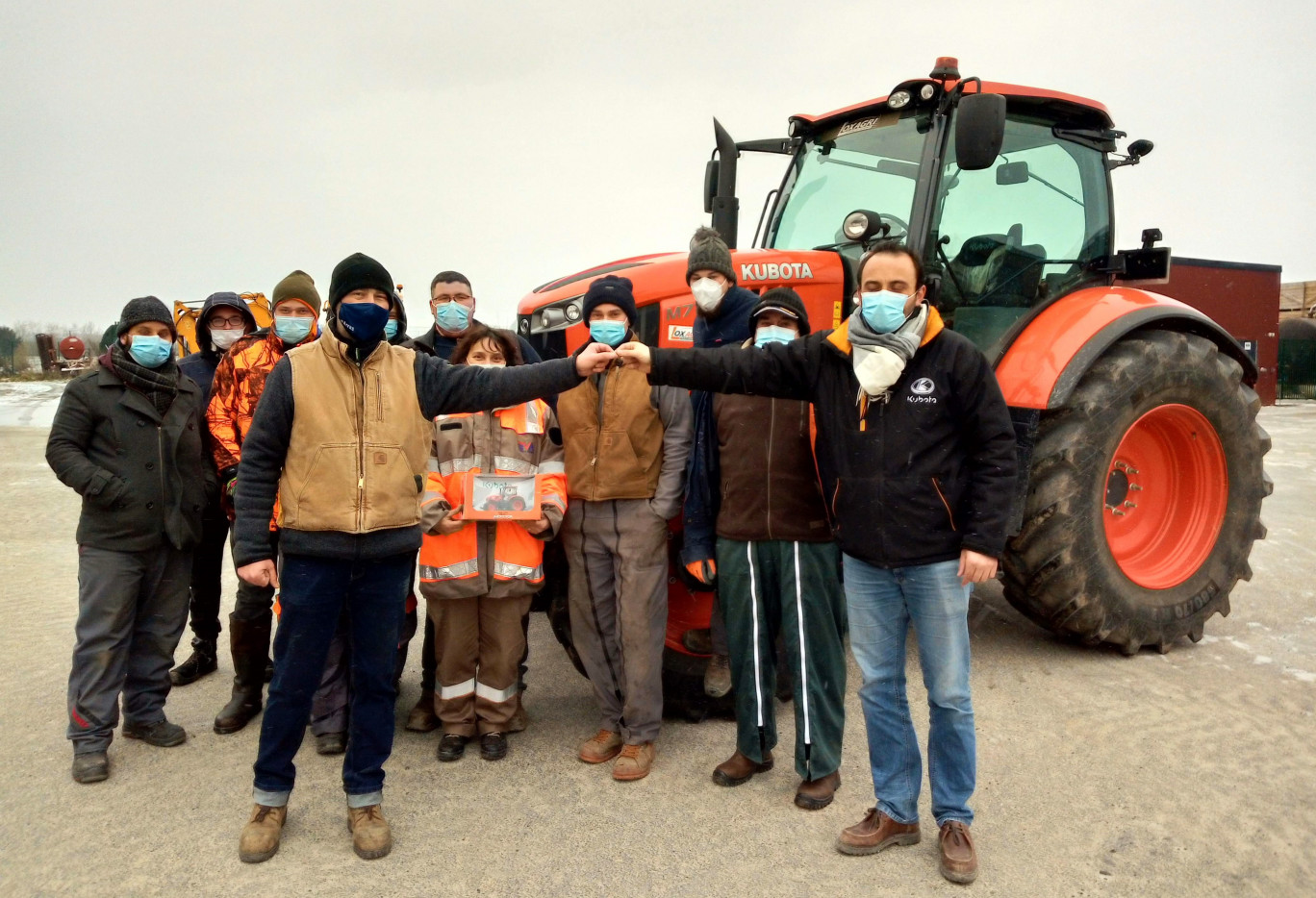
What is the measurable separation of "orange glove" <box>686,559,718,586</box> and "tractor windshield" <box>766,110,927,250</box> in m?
2.05

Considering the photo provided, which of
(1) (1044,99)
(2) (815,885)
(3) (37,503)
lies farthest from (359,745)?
(3) (37,503)

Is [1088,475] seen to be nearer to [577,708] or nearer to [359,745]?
[577,708]

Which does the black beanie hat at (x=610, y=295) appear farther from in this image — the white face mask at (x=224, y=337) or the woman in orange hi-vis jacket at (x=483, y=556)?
the white face mask at (x=224, y=337)

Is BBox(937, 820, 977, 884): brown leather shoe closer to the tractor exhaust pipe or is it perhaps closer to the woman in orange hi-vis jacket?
the woman in orange hi-vis jacket

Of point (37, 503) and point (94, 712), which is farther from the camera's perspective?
point (37, 503)

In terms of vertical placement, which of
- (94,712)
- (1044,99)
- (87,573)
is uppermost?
(1044,99)

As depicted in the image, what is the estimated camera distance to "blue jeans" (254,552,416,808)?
9.13 ft

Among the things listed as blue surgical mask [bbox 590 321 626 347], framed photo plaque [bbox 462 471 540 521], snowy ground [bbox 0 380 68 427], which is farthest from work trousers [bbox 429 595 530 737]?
snowy ground [bbox 0 380 68 427]

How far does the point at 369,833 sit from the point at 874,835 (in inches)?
61.1

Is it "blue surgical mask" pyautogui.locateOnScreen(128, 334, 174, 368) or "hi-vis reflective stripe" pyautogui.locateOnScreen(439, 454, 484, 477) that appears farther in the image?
"blue surgical mask" pyautogui.locateOnScreen(128, 334, 174, 368)

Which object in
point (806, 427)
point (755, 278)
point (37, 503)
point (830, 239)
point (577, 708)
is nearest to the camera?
point (806, 427)

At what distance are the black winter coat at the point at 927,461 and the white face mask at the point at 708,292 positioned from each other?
0.88 meters

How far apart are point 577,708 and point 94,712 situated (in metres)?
1.84

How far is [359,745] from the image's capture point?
2.93m
